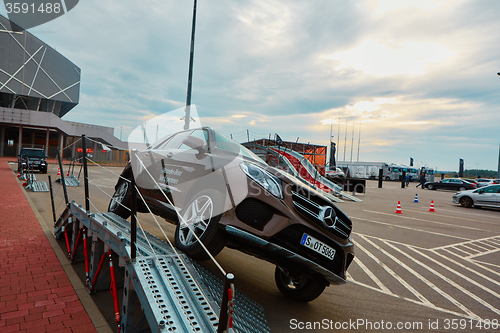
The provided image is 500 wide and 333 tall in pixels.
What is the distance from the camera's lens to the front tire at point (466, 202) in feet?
51.9

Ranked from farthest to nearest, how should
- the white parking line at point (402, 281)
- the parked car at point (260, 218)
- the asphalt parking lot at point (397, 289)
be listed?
the white parking line at point (402, 281) → the asphalt parking lot at point (397, 289) → the parked car at point (260, 218)

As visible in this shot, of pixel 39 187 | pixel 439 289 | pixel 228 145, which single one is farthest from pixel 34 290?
pixel 39 187

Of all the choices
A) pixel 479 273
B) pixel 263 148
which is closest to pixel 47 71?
pixel 263 148

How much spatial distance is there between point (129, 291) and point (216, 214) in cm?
103

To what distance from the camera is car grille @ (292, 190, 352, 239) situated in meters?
2.81

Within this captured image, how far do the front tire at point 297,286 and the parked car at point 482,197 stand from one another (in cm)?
1627

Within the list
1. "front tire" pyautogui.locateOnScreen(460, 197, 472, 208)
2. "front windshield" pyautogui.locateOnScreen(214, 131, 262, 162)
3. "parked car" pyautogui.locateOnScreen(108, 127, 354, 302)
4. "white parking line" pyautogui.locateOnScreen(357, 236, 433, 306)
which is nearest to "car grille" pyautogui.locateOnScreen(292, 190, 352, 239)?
"parked car" pyautogui.locateOnScreen(108, 127, 354, 302)

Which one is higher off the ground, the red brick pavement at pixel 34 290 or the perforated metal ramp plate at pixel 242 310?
the perforated metal ramp plate at pixel 242 310

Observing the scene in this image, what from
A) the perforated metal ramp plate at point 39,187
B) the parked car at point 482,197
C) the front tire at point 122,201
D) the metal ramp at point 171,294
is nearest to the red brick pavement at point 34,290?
the metal ramp at point 171,294

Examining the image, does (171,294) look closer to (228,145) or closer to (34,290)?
(228,145)

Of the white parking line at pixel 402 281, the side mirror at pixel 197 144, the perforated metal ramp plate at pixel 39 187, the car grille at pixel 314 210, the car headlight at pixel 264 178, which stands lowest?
the white parking line at pixel 402 281

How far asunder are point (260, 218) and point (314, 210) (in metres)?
0.57

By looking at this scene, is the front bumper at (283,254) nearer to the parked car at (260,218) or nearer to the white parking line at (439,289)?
the parked car at (260,218)

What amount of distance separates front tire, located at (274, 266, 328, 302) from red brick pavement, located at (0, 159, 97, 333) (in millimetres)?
2113
